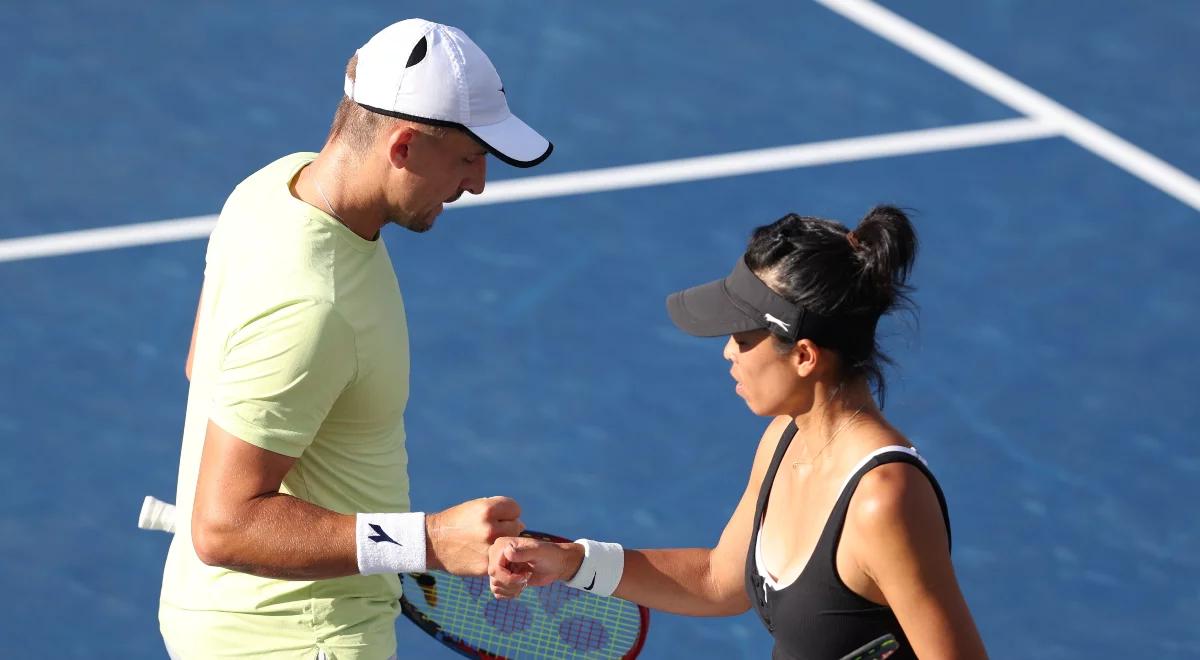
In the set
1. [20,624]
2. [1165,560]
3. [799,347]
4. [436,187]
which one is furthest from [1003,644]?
[20,624]

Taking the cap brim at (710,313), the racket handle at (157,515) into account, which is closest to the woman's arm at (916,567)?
the cap brim at (710,313)

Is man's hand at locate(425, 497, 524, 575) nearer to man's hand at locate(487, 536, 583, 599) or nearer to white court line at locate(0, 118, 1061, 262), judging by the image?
man's hand at locate(487, 536, 583, 599)

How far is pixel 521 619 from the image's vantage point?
481cm

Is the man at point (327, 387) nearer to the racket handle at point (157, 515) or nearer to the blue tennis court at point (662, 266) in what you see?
the racket handle at point (157, 515)

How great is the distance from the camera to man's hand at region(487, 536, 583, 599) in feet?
13.1

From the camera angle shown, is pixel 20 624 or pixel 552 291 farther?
pixel 552 291

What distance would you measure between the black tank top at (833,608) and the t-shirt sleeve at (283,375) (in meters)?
1.18

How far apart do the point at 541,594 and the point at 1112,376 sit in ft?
10.9

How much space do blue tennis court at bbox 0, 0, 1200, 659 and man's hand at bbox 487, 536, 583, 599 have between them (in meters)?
1.86

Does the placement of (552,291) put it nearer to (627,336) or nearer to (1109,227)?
(627,336)

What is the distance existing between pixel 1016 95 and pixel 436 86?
4870mm

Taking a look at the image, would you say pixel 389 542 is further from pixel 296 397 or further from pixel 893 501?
pixel 893 501

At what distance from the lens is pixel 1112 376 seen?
7.06m

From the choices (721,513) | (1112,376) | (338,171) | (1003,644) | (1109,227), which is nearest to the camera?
(338,171)
